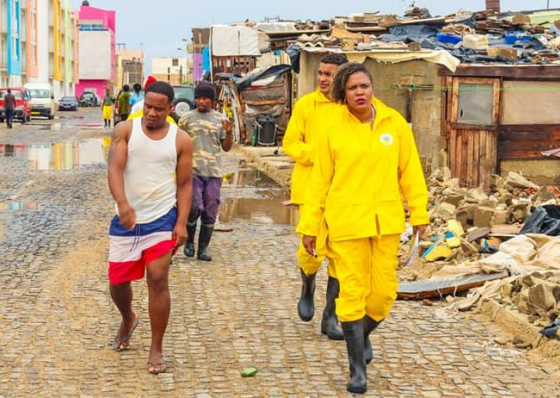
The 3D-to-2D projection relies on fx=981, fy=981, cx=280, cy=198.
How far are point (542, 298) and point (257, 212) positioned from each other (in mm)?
7727

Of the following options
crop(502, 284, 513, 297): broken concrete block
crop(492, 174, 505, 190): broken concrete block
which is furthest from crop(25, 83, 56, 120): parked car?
crop(502, 284, 513, 297): broken concrete block

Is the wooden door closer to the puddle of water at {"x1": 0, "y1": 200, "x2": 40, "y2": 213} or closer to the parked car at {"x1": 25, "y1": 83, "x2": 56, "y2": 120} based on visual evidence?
the puddle of water at {"x1": 0, "y1": 200, "x2": 40, "y2": 213}

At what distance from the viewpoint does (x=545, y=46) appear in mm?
18203

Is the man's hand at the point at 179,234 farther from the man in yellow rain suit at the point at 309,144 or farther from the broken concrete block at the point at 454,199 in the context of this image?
the broken concrete block at the point at 454,199

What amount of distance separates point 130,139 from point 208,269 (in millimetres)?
3839

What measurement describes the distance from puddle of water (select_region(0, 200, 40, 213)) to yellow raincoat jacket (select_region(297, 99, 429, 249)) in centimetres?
905

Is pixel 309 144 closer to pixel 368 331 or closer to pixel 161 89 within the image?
pixel 161 89

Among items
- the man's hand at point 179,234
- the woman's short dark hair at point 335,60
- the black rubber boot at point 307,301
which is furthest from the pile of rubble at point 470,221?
the man's hand at point 179,234

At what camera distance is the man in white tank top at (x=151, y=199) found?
6074 millimetres

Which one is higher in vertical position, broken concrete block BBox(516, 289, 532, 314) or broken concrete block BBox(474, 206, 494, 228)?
broken concrete block BBox(474, 206, 494, 228)

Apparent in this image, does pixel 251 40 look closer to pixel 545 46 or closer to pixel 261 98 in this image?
pixel 261 98

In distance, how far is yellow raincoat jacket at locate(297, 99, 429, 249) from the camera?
5.73 metres

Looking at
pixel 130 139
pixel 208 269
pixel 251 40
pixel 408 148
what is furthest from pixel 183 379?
pixel 251 40

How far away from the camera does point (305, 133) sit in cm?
727
